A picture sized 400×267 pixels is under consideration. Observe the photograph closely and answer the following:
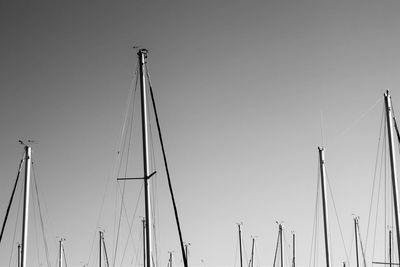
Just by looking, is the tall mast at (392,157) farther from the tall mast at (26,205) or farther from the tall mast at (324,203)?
the tall mast at (26,205)

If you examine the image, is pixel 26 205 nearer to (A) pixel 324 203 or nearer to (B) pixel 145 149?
(B) pixel 145 149

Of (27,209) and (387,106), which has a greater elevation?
(387,106)

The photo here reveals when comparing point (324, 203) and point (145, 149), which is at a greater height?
point (145, 149)

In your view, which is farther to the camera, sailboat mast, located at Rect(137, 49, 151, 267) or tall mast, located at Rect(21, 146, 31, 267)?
tall mast, located at Rect(21, 146, 31, 267)

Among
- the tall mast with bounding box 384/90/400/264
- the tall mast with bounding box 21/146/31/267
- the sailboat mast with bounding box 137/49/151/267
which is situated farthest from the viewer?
the tall mast with bounding box 21/146/31/267

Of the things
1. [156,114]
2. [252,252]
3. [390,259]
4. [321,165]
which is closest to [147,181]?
[156,114]

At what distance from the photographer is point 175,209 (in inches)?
1172

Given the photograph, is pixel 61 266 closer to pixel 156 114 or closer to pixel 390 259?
pixel 390 259

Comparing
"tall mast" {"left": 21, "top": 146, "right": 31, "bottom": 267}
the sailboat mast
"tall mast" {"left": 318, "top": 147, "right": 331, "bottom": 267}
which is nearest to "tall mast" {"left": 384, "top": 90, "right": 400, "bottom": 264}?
"tall mast" {"left": 318, "top": 147, "right": 331, "bottom": 267}

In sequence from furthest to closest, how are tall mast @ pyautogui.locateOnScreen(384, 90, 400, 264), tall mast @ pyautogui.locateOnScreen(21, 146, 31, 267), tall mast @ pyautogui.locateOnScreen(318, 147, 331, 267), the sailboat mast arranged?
tall mast @ pyautogui.locateOnScreen(318, 147, 331, 267) < tall mast @ pyautogui.locateOnScreen(21, 146, 31, 267) < tall mast @ pyautogui.locateOnScreen(384, 90, 400, 264) < the sailboat mast

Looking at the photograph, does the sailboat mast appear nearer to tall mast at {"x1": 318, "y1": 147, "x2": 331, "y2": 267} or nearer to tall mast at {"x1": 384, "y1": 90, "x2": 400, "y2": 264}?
tall mast at {"x1": 384, "y1": 90, "x2": 400, "y2": 264}

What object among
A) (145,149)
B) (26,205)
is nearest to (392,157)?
(145,149)

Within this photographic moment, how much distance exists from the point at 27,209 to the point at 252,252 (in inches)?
1997

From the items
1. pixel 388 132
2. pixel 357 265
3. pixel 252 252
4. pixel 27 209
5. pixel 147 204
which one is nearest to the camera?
pixel 147 204
